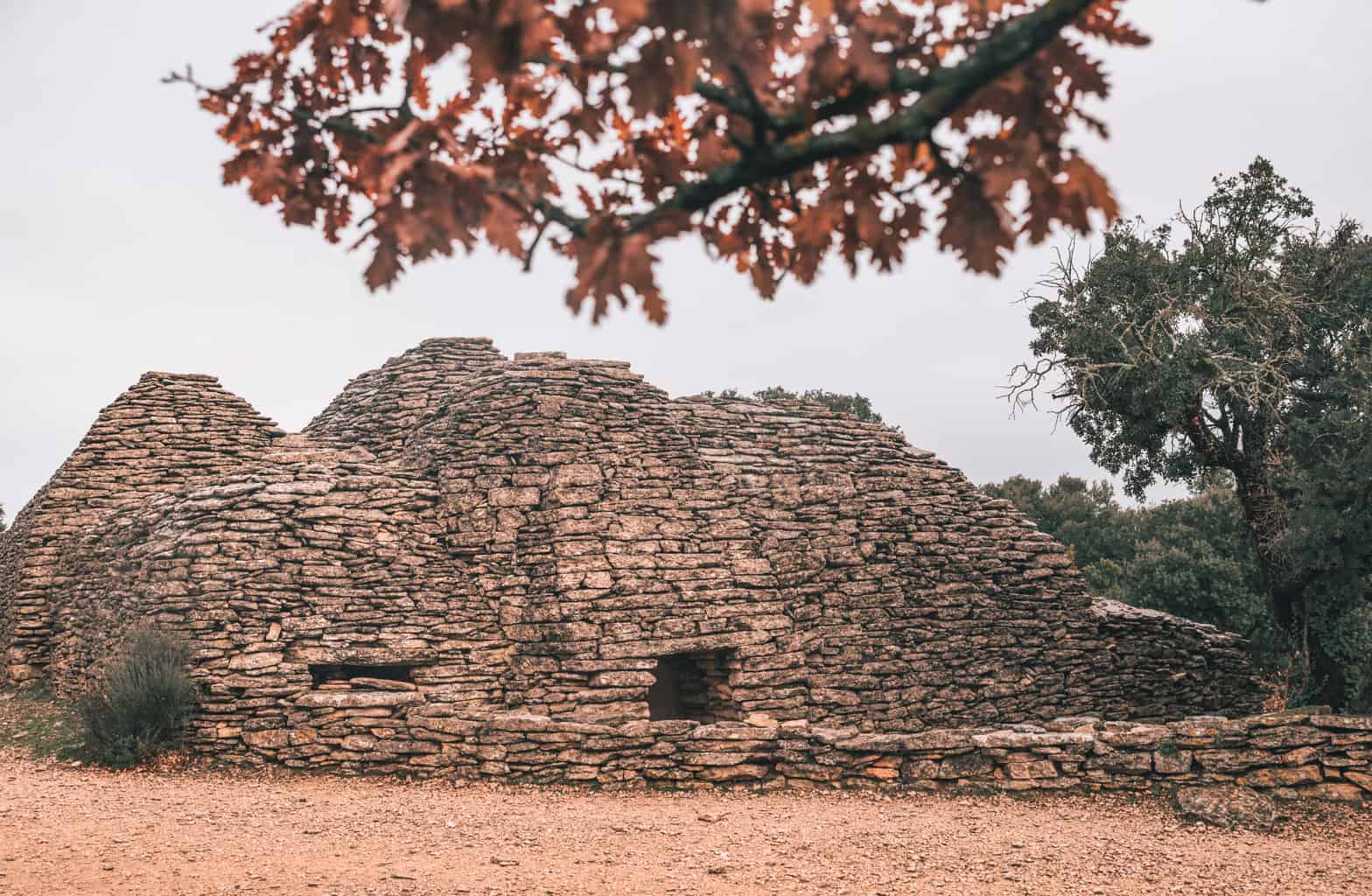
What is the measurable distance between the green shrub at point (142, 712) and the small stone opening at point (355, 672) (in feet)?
4.20

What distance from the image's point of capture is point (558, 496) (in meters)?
11.2

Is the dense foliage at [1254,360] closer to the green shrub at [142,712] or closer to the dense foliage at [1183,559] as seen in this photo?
the dense foliage at [1183,559]

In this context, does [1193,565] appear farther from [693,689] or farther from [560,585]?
[560,585]

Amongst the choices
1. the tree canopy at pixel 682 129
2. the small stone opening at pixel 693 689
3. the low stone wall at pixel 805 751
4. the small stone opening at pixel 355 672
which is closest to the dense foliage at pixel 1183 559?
the low stone wall at pixel 805 751

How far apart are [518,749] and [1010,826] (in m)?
4.15

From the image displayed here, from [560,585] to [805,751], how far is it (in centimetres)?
356

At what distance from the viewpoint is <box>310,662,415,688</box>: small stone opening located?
10.1m

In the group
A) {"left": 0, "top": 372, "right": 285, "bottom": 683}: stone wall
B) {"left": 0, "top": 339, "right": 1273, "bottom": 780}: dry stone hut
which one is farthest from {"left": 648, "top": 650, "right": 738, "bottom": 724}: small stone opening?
{"left": 0, "top": 372, "right": 285, "bottom": 683}: stone wall

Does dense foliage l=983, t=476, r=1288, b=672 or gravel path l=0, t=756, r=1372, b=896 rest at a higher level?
dense foliage l=983, t=476, r=1288, b=672

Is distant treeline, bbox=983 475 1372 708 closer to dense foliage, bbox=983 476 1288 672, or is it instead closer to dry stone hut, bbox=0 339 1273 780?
dense foliage, bbox=983 476 1288 672

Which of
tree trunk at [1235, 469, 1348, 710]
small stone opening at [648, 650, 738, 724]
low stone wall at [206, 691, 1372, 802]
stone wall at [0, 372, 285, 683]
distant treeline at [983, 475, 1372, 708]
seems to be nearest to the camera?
low stone wall at [206, 691, 1372, 802]

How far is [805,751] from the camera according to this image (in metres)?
8.39

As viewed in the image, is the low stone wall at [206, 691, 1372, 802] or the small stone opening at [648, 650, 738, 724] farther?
the small stone opening at [648, 650, 738, 724]

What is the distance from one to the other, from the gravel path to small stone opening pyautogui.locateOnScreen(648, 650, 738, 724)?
3.25 metres
